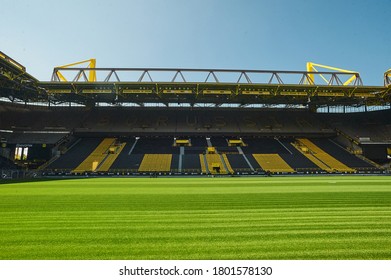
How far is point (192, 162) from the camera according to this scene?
36031 mm

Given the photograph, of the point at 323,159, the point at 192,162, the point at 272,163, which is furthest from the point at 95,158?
the point at 323,159

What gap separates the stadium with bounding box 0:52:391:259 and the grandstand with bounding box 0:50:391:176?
26 cm

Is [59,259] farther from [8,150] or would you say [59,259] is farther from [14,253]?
[8,150]

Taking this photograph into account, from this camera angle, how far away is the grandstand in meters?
35.1

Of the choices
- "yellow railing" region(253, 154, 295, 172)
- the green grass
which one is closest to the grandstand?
"yellow railing" region(253, 154, 295, 172)

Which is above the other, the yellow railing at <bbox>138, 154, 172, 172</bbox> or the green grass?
the yellow railing at <bbox>138, 154, 172, 172</bbox>

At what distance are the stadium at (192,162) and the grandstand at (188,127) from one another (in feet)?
0.85

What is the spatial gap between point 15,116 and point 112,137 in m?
18.7

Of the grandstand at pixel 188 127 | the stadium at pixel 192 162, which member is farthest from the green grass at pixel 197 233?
the grandstand at pixel 188 127

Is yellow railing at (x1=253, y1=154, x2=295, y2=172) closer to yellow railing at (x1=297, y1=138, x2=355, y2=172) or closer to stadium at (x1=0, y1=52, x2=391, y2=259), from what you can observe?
stadium at (x1=0, y1=52, x2=391, y2=259)

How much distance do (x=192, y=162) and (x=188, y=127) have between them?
12191mm

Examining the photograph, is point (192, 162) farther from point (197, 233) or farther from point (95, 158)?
point (197, 233)

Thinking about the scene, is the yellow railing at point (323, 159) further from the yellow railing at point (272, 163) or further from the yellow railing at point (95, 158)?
the yellow railing at point (95, 158)
